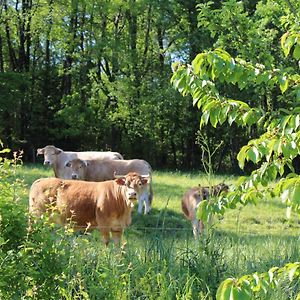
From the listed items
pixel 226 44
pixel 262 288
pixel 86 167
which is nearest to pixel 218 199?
pixel 262 288

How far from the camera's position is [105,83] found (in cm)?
3562

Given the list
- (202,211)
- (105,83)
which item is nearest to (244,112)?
(202,211)

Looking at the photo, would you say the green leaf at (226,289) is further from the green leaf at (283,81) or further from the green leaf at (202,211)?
the green leaf at (283,81)

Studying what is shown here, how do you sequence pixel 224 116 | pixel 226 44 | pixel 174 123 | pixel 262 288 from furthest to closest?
1. pixel 174 123
2. pixel 226 44
3. pixel 224 116
4. pixel 262 288

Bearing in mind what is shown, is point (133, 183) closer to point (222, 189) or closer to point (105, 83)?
point (222, 189)

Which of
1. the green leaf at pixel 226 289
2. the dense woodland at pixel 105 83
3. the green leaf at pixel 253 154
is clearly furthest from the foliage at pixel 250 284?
the dense woodland at pixel 105 83

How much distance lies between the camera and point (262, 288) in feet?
9.18

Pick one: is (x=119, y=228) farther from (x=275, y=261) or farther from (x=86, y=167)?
(x=86, y=167)

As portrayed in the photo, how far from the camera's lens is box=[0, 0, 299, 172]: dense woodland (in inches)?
1326

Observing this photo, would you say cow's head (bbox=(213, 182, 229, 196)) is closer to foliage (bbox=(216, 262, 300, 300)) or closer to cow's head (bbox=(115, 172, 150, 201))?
foliage (bbox=(216, 262, 300, 300))

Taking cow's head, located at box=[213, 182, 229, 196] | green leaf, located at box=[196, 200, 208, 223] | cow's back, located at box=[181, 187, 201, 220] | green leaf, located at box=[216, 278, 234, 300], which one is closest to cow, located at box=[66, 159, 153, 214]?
cow's back, located at box=[181, 187, 201, 220]

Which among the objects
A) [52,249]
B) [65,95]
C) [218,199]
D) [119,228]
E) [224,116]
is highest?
[65,95]

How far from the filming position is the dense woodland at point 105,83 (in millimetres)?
33688

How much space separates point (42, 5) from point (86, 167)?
23.6 metres
